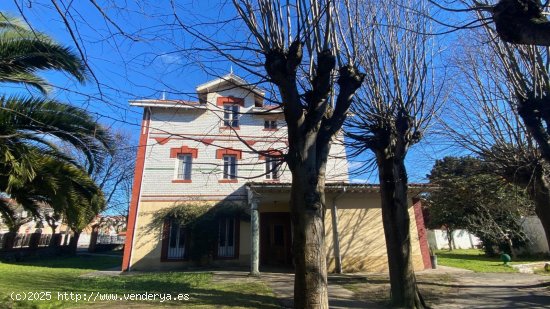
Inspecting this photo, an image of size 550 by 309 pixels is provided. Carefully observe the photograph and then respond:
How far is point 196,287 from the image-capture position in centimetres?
1014

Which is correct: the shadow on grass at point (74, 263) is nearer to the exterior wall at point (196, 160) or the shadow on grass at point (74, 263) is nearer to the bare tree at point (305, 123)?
the exterior wall at point (196, 160)

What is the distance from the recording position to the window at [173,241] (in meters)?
Result: 16.8

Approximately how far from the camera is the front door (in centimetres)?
1730

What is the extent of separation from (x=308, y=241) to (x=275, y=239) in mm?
13550

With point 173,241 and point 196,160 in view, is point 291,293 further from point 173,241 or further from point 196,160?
point 196,160

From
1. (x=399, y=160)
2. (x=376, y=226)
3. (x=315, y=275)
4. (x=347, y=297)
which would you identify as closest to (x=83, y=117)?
(x=315, y=275)

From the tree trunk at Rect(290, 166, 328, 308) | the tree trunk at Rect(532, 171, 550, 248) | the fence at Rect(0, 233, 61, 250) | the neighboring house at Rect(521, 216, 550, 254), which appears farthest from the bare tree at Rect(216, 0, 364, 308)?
the fence at Rect(0, 233, 61, 250)

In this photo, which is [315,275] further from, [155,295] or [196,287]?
[196,287]

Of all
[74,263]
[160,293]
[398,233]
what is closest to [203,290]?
[160,293]

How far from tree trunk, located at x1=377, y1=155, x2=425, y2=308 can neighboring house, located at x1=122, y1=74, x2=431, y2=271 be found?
7.18 meters

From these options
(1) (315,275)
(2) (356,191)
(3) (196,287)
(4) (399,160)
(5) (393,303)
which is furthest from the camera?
(2) (356,191)

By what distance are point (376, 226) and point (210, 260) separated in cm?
816

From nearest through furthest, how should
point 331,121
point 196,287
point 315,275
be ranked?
point 315,275 → point 331,121 → point 196,287

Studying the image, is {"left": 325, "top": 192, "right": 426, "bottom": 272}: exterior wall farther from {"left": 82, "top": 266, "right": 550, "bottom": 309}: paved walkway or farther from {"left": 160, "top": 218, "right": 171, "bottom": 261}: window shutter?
{"left": 160, "top": 218, "right": 171, "bottom": 261}: window shutter
